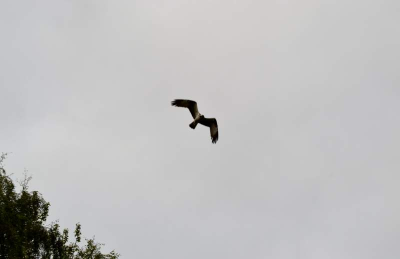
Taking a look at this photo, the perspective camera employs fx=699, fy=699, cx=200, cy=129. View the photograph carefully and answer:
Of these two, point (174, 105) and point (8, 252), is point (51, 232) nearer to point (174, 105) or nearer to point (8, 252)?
point (8, 252)

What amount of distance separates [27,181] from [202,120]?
13.1m

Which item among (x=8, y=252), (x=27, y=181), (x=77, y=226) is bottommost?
(x=8, y=252)

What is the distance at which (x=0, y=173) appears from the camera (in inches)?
1613

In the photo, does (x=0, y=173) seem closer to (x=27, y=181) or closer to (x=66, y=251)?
(x=27, y=181)

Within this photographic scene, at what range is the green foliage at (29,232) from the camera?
37156mm

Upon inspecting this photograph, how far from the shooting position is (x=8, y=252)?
36781mm

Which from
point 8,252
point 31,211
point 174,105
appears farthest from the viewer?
point 31,211

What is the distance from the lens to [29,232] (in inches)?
1511

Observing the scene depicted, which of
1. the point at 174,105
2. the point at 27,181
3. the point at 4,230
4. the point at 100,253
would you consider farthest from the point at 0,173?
the point at 174,105

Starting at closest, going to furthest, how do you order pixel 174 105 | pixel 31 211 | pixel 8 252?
pixel 174 105, pixel 8 252, pixel 31 211

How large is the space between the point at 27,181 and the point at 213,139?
520 inches

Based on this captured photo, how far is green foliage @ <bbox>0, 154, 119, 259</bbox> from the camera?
37156mm

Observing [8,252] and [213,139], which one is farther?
[8,252]

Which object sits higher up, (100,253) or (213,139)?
(213,139)
